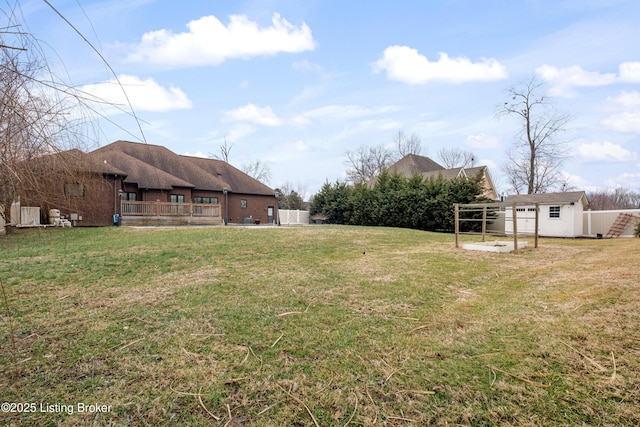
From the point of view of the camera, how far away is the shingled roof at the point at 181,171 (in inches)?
759

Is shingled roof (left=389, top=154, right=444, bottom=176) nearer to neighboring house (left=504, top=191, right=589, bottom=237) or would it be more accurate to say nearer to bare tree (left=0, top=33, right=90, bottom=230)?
neighboring house (left=504, top=191, right=589, bottom=237)

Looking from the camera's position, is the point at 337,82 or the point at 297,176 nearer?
the point at 337,82

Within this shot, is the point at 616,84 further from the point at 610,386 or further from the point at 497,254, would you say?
the point at 610,386

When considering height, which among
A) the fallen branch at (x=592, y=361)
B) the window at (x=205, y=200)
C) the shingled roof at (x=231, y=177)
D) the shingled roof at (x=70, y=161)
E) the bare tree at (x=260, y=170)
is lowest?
the fallen branch at (x=592, y=361)

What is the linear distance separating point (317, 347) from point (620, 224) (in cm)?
2327

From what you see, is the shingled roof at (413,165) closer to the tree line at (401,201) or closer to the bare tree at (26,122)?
the tree line at (401,201)

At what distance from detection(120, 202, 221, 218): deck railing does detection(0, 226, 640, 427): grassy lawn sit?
14098 mm

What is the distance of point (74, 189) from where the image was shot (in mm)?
1802

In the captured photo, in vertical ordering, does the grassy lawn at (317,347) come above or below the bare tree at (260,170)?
below

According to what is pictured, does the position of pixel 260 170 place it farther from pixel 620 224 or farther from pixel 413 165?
pixel 620 224

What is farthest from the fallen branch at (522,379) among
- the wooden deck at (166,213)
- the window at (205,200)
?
the window at (205,200)

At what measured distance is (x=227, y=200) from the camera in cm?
2677

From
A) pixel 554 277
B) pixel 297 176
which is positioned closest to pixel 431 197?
pixel 554 277

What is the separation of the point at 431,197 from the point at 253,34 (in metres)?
19.2
